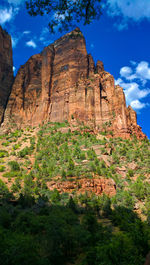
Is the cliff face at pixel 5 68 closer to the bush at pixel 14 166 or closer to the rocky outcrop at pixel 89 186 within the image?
the bush at pixel 14 166

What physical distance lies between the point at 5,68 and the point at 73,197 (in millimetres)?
54760

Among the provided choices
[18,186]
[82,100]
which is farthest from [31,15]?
[82,100]

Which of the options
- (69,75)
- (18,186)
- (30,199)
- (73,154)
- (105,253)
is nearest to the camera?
(105,253)

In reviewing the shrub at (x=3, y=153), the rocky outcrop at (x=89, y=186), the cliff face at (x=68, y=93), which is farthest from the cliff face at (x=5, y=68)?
the rocky outcrop at (x=89, y=186)

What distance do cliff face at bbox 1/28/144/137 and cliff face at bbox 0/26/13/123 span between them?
2.40 m

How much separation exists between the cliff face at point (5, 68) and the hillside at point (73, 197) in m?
17.2

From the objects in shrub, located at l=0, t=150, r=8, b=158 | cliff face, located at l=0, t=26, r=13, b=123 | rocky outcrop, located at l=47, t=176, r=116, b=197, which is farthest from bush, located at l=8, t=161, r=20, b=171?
cliff face, located at l=0, t=26, r=13, b=123

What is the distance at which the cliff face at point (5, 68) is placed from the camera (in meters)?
60.8

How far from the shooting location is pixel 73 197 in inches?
994

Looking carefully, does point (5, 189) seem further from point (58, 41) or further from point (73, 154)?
point (58, 41)

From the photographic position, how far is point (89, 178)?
1088 inches

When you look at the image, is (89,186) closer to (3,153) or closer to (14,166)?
(14,166)

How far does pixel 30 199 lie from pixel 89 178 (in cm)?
Answer: 914

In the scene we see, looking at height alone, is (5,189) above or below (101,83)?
below
